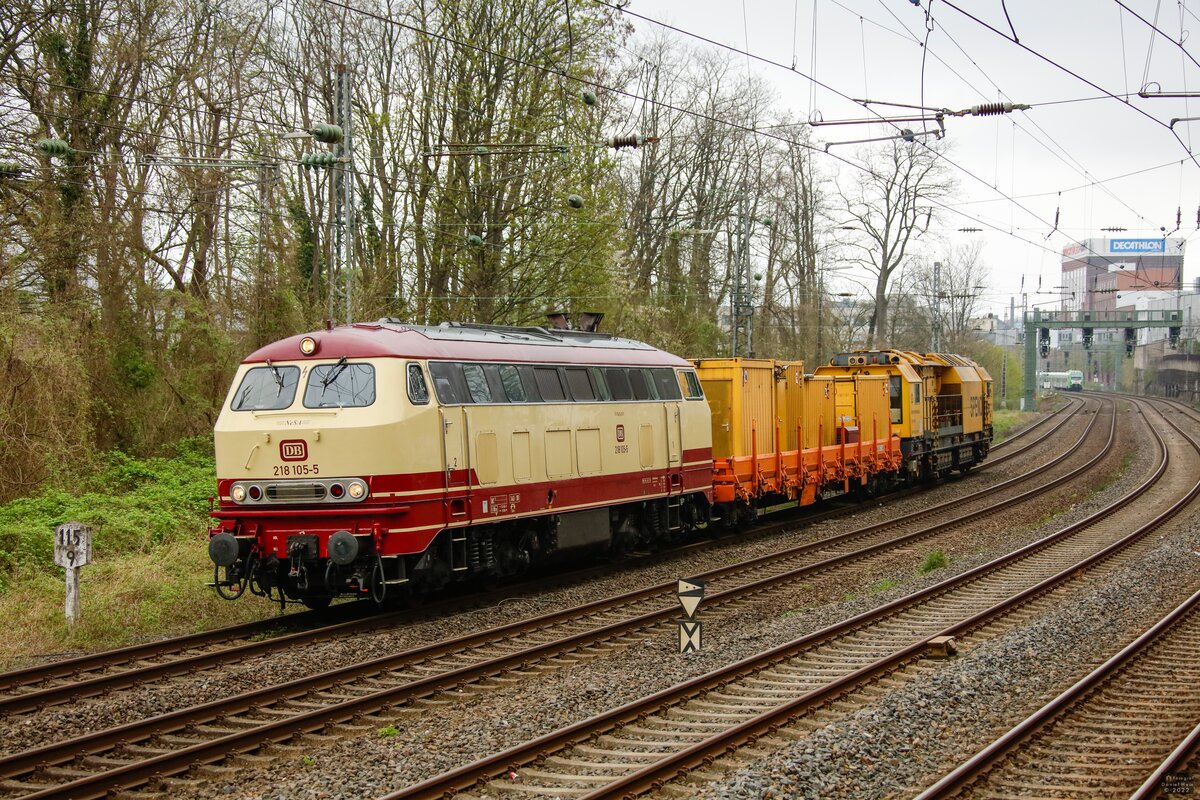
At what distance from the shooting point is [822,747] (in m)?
8.15

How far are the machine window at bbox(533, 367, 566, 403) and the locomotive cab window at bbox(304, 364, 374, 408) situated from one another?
9.42ft

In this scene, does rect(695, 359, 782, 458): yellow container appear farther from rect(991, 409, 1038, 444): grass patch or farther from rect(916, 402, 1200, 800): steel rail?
rect(991, 409, 1038, 444): grass patch

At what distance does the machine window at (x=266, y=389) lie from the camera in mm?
12906

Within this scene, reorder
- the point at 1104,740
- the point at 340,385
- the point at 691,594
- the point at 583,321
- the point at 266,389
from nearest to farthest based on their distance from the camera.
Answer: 1. the point at 1104,740
2. the point at 691,594
3. the point at 340,385
4. the point at 266,389
5. the point at 583,321

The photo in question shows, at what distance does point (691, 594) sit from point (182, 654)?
5354 millimetres

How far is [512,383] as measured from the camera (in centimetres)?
1436

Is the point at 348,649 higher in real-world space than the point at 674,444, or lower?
lower

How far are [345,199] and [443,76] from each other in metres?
9.69

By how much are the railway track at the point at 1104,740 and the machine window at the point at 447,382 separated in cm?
729

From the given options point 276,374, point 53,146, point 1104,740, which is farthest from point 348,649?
point 53,146

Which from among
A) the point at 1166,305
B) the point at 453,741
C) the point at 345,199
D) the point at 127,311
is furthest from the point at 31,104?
the point at 1166,305

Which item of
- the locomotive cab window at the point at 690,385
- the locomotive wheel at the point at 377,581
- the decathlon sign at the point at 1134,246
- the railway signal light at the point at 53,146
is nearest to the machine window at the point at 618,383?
the locomotive cab window at the point at 690,385

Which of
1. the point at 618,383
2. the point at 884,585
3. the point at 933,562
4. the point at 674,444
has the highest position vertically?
the point at 618,383

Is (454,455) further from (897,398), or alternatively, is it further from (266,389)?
(897,398)
